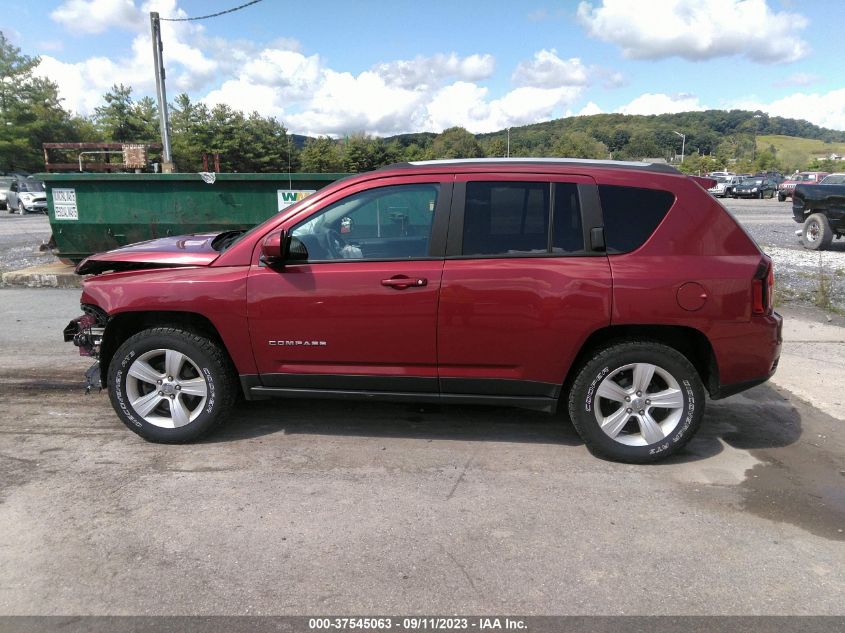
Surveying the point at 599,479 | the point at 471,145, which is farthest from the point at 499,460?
the point at 471,145

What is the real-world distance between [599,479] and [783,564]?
1.05 m

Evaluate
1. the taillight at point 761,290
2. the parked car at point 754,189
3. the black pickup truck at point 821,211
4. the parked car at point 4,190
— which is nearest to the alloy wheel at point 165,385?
the taillight at point 761,290

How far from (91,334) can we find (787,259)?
12.9 meters

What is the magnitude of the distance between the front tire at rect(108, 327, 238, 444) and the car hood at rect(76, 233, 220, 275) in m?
0.46

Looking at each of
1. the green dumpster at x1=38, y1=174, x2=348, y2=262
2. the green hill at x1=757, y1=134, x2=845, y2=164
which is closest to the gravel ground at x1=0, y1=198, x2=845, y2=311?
the green dumpster at x1=38, y1=174, x2=348, y2=262

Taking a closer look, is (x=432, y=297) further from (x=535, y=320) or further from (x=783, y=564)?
(x=783, y=564)

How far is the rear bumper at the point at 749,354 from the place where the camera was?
3.70m

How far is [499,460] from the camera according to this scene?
12.9ft

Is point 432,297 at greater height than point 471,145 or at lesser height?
lesser

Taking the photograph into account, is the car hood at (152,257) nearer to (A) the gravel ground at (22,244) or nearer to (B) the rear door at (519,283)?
(B) the rear door at (519,283)

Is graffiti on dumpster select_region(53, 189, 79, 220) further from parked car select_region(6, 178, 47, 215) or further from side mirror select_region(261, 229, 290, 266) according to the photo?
parked car select_region(6, 178, 47, 215)

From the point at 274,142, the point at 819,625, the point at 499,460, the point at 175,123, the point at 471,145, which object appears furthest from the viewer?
the point at 471,145

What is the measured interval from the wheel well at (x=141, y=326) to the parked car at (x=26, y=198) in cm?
2656

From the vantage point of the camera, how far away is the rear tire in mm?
13580
